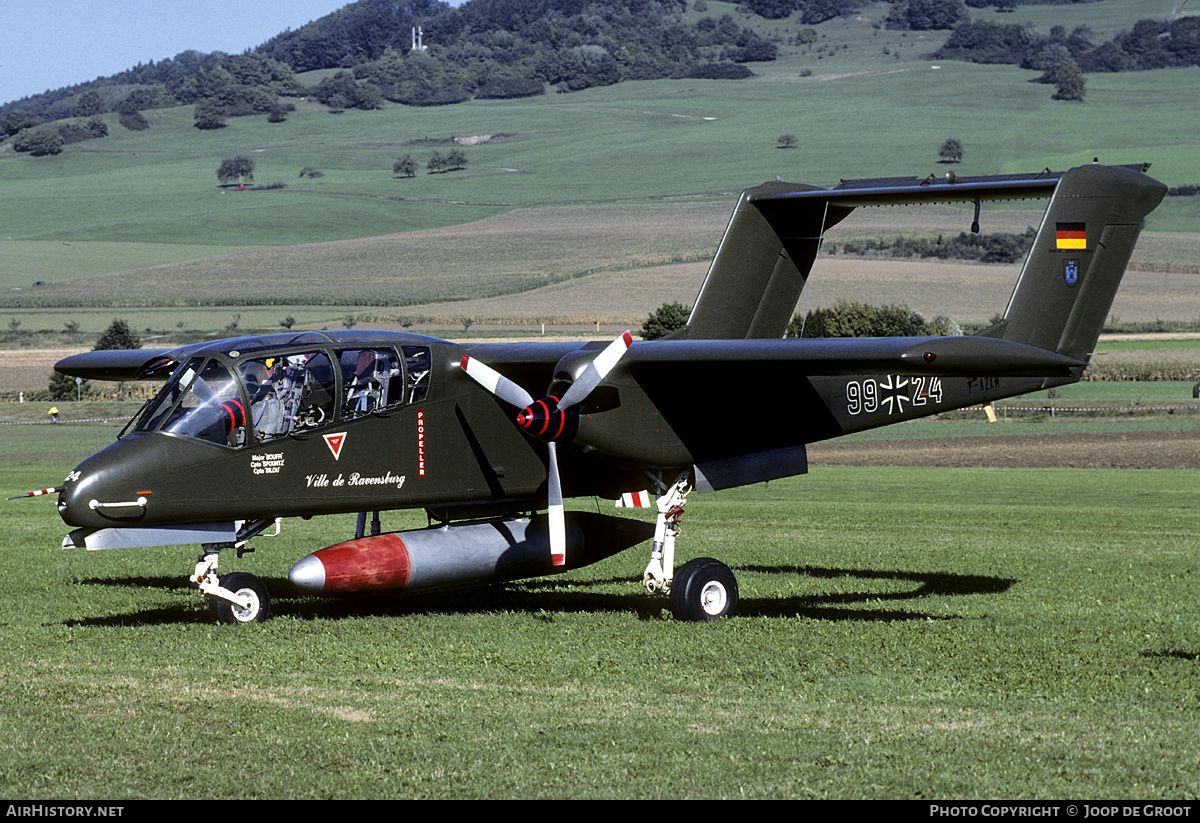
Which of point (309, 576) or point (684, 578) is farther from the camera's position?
point (684, 578)

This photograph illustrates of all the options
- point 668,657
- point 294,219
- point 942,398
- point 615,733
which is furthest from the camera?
point 294,219

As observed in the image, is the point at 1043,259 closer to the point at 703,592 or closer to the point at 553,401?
the point at 703,592

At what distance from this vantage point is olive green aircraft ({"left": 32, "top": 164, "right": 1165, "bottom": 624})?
1402 centimetres

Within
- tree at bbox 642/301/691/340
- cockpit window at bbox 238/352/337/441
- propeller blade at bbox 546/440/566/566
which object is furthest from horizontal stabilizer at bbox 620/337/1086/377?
tree at bbox 642/301/691/340

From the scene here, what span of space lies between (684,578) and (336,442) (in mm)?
4360

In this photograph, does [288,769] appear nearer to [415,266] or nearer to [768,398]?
[768,398]

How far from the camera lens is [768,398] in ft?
54.0

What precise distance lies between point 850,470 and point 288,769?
120 feet

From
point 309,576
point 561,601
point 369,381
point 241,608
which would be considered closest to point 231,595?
point 241,608

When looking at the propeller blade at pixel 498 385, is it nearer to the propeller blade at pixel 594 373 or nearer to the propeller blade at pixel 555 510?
the propeller blade at pixel 594 373

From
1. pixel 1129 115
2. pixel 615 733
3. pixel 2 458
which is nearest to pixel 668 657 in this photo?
pixel 615 733

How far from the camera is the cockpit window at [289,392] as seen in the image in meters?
14.4

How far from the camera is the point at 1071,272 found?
18.7 metres

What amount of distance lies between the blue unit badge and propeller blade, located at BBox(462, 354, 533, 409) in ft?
27.9
